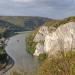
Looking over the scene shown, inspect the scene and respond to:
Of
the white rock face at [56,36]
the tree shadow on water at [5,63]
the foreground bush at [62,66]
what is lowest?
the tree shadow on water at [5,63]

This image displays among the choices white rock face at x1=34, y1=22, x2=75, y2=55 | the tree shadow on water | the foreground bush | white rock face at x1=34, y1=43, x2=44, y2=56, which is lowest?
the tree shadow on water

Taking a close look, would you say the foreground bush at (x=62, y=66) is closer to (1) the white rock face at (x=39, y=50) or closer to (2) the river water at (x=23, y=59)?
(2) the river water at (x=23, y=59)

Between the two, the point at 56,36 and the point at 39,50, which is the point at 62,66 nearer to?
the point at 56,36

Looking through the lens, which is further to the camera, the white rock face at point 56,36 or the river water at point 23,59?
the white rock face at point 56,36

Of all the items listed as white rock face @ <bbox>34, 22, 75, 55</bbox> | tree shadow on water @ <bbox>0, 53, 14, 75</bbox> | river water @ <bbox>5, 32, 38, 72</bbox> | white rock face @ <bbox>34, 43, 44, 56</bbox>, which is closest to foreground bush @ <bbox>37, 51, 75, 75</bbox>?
river water @ <bbox>5, 32, 38, 72</bbox>

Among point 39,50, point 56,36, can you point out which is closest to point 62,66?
point 56,36

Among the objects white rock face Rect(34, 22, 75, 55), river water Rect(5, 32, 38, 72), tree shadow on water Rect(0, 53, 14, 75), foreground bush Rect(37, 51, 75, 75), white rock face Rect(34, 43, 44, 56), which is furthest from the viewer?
white rock face Rect(34, 43, 44, 56)

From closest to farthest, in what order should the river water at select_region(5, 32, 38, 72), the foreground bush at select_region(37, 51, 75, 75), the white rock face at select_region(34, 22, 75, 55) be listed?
the foreground bush at select_region(37, 51, 75, 75), the river water at select_region(5, 32, 38, 72), the white rock face at select_region(34, 22, 75, 55)

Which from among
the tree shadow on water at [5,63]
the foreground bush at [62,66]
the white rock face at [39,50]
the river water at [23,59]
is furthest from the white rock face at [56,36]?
the foreground bush at [62,66]

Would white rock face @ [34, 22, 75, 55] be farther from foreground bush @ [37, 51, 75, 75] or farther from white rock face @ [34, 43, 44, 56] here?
foreground bush @ [37, 51, 75, 75]

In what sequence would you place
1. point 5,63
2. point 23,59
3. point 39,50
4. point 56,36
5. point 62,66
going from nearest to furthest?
point 62,66
point 5,63
point 23,59
point 56,36
point 39,50

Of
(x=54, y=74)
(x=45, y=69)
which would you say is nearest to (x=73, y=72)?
(x=54, y=74)

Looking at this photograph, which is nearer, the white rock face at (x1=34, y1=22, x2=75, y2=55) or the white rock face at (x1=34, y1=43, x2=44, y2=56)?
the white rock face at (x1=34, y1=22, x2=75, y2=55)
